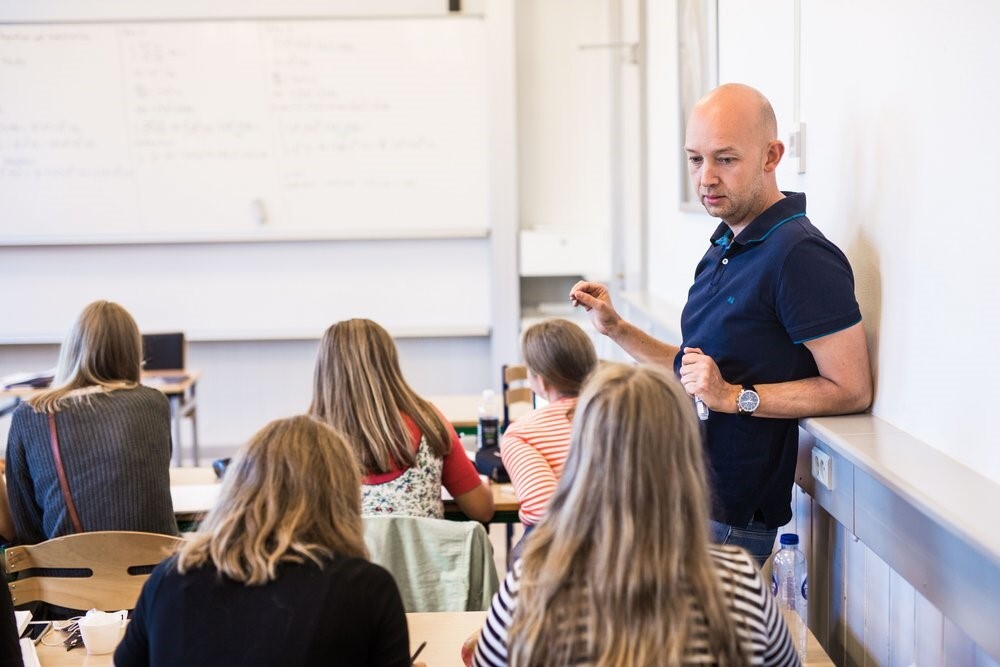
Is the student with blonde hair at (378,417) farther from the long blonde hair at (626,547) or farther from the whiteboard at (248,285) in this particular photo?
the whiteboard at (248,285)

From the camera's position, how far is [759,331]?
202 cm

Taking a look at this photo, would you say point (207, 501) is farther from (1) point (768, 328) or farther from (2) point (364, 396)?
(1) point (768, 328)

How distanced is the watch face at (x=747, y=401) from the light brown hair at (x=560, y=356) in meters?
0.78

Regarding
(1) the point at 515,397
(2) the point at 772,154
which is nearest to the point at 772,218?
(2) the point at 772,154

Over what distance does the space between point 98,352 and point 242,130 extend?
317 centimetres

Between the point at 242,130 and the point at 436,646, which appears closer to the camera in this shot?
the point at 436,646

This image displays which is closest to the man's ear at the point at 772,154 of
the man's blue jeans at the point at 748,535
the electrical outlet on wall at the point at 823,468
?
the electrical outlet on wall at the point at 823,468

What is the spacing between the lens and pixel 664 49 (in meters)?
4.57

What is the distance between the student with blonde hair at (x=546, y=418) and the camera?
2521 millimetres

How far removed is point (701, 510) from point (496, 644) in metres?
0.34

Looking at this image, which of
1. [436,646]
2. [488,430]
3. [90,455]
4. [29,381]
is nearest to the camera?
[436,646]

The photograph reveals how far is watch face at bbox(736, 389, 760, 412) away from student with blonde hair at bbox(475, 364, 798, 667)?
0.65 metres

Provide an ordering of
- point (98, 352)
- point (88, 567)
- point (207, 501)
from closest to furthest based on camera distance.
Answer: point (88, 567) < point (98, 352) < point (207, 501)

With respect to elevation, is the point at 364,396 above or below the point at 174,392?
above
